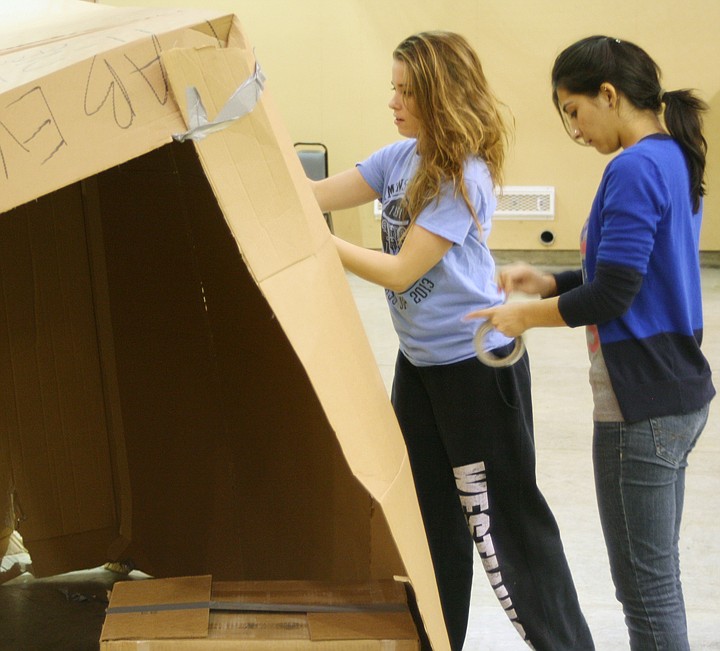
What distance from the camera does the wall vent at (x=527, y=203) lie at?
18.9ft

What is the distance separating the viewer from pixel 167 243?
76.9 inches

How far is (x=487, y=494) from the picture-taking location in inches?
63.0

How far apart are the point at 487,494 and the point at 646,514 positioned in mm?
299

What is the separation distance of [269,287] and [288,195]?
0.12 m

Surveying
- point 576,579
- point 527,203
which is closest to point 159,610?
point 576,579

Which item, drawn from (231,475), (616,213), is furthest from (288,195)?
(231,475)

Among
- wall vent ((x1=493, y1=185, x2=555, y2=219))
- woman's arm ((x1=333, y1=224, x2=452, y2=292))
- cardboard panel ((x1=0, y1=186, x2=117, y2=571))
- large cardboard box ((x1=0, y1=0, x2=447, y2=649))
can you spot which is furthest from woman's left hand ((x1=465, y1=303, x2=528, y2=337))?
wall vent ((x1=493, y1=185, x2=555, y2=219))

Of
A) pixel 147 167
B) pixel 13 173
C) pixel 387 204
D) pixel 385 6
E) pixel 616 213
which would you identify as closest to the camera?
pixel 13 173

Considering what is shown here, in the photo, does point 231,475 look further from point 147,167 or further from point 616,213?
point 616,213

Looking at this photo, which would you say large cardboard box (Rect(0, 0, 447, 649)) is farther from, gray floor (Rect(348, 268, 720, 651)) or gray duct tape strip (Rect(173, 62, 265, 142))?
gray floor (Rect(348, 268, 720, 651))

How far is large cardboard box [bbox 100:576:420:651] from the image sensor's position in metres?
1.18

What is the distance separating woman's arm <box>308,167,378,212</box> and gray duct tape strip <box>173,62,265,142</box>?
2.10 feet

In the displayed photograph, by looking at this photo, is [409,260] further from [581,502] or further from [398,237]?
[581,502]

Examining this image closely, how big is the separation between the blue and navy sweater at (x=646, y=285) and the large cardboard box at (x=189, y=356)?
0.33m
